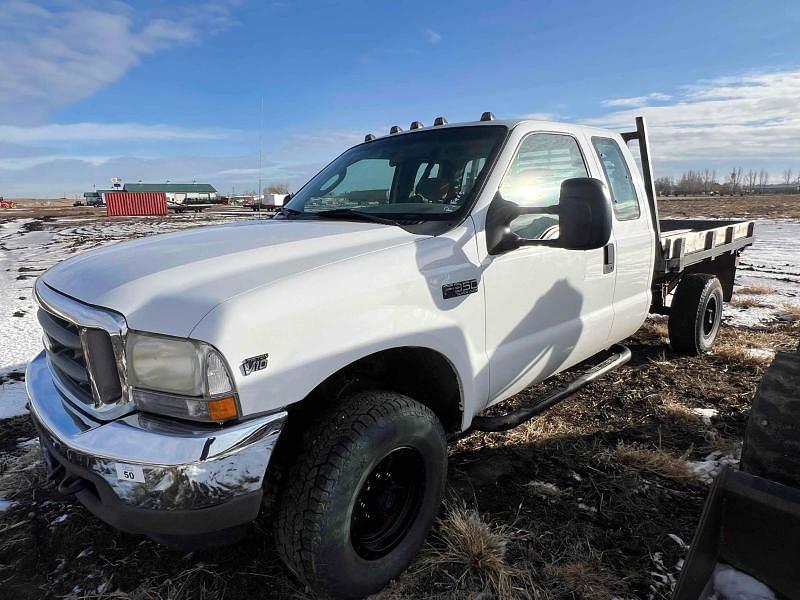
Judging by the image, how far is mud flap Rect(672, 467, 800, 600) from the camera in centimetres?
172

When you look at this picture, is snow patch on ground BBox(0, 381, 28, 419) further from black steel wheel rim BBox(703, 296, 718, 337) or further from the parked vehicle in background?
black steel wheel rim BBox(703, 296, 718, 337)

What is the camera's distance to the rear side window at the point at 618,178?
3.64 metres

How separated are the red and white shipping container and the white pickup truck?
43343 millimetres

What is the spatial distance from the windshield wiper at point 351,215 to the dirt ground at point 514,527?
148 cm

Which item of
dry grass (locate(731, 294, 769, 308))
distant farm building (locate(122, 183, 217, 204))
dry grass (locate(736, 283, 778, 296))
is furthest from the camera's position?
distant farm building (locate(122, 183, 217, 204))

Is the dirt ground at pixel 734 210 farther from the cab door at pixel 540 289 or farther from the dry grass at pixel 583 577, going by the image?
the dry grass at pixel 583 577

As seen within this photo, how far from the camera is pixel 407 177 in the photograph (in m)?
3.19

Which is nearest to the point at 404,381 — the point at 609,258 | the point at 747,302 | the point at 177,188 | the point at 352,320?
the point at 352,320

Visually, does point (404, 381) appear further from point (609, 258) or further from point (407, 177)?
point (609, 258)

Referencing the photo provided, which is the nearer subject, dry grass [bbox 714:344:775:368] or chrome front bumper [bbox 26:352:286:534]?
chrome front bumper [bbox 26:352:286:534]

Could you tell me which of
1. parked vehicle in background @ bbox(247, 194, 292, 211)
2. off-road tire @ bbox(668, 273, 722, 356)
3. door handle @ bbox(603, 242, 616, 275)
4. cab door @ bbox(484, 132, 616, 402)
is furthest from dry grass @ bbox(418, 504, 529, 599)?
off-road tire @ bbox(668, 273, 722, 356)

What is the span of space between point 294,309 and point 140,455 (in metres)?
0.66

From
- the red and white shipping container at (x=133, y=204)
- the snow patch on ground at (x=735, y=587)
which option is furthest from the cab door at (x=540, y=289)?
the red and white shipping container at (x=133, y=204)

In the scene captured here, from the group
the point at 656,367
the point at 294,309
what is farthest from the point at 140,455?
the point at 656,367
